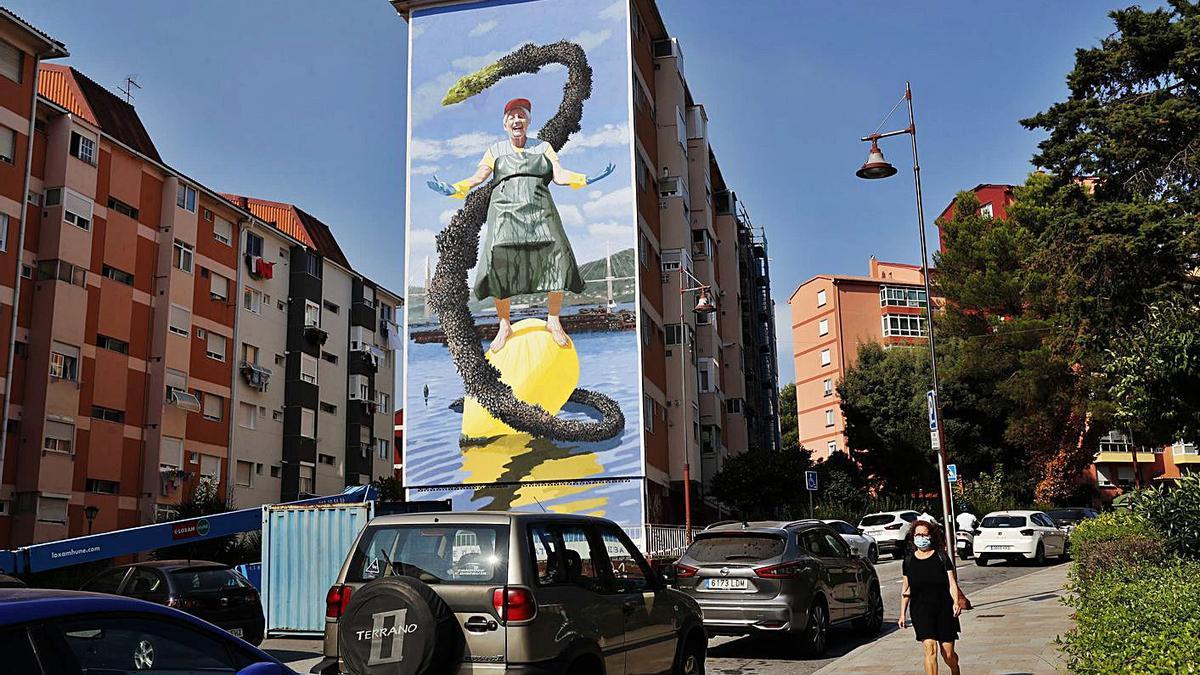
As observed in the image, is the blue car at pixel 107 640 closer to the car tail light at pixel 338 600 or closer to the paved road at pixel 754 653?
the car tail light at pixel 338 600

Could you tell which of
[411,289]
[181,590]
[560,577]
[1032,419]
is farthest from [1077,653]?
[1032,419]

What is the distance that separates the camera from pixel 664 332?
140 ft

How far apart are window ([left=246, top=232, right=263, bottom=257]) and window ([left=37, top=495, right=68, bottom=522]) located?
15.0 metres

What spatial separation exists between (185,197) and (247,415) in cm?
948

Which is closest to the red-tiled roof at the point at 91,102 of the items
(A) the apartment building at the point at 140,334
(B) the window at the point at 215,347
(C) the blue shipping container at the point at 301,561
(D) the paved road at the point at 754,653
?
(A) the apartment building at the point at 140,334

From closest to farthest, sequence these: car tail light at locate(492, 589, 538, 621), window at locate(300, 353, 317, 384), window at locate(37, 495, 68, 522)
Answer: car tail light at locate(492, 589, 538, 621), window at locate(37, 495, 68, 522), window at locate(300, 353, 317, 384)

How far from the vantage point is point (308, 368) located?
1940 inches

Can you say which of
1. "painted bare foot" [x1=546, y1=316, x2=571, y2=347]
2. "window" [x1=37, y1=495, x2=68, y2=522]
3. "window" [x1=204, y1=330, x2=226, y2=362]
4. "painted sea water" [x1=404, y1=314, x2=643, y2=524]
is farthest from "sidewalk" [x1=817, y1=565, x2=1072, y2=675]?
"window" [x1=204, y1=330, x2=226, y2=362]

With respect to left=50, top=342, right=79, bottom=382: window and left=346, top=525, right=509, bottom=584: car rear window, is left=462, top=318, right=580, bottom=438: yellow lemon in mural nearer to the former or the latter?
left=50, top=342, right=79, bottom=382: window

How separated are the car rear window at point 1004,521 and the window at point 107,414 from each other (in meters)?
28.5

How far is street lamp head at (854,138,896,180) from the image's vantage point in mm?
21016

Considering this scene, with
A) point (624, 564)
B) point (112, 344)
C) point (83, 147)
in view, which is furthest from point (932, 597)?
point (83, 147)

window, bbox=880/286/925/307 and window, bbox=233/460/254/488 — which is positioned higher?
window, bbox=880/286/925/307

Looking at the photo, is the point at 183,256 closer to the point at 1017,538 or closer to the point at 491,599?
the point at 1017,538
